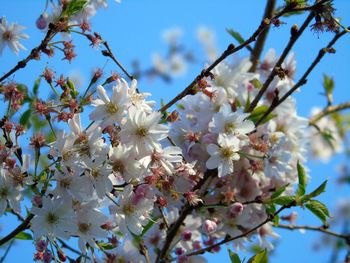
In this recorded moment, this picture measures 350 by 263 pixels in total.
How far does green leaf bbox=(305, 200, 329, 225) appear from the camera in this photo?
86.3 inches

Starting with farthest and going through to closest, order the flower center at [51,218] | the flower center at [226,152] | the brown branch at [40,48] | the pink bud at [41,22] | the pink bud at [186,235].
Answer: the pink bud at [41,22]
the pink bud at [186,235]
the flower center at [226,152]
the brown branch at [40,48]
the flower center at [51,218]

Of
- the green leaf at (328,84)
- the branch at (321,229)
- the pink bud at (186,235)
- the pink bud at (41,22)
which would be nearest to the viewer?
the pink bud at (186,235)

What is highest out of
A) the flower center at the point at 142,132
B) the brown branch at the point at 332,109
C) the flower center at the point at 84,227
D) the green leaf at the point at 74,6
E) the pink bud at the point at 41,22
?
the brown branch at the point at 332,109

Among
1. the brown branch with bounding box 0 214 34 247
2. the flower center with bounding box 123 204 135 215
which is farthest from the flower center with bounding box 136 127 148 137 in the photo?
the brown branch with bounding box 0 214 34 247

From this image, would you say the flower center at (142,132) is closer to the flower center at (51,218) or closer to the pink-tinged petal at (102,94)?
the pink-tinged petal at (102,94)

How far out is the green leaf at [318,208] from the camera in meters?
2.19

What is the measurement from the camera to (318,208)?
220cm

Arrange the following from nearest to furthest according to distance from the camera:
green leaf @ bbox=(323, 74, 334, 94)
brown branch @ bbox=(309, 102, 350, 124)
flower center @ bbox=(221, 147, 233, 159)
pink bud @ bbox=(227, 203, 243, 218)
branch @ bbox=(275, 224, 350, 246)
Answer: flower center @ bbox=(221, 147, 233, 159), pink bud @ bbox=(227, 203, 243, 218), branch @ bbox=(275, 224, 350, 246), green leaf @ bbox=(323, 74, 334, 94), brown branch @ bbox=(309, 102, 350, 124)

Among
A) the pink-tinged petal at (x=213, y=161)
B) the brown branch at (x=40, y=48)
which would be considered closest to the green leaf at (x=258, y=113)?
the pink-tinged petal at (x=213, y=161)

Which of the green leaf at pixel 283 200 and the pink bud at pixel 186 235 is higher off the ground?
the pink bud at pixel 186 235

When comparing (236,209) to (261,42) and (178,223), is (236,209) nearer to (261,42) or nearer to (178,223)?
(178,223)

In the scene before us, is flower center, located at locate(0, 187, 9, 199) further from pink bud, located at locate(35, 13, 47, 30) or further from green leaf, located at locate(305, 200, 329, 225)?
green leaf, located at locate(305, 200, 329, 225)

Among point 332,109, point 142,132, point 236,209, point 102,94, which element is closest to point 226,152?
point 236,209

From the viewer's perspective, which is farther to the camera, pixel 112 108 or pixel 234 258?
pixel 234 258
